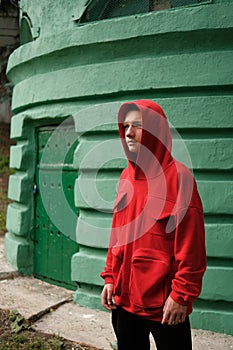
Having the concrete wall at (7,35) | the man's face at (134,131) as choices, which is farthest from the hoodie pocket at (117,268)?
the concrete wall at (7,35)

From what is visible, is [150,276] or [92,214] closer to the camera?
[150,276]

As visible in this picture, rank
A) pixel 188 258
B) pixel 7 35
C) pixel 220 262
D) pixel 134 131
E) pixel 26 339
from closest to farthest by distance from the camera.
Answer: pixel 188 258 → pixel 134 131 → pixel 26 339 → pixel 220 262 → pixel 7 35

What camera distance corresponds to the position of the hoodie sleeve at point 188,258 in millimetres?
2189

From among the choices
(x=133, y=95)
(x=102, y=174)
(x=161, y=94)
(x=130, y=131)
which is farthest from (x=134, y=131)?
(x=102, y=174)

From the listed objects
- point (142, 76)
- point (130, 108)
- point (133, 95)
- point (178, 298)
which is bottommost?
point (178, 298)

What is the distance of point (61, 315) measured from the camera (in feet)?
15.2

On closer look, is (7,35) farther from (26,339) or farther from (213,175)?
(26,339)

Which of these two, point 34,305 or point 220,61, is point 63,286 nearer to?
point 34,305

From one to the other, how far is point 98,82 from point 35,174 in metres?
1.74

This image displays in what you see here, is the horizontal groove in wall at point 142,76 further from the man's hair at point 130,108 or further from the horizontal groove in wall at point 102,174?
the man's hair at point 130,108

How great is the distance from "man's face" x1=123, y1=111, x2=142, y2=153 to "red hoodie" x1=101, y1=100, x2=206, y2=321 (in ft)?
0.11

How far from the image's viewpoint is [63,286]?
5.56 m

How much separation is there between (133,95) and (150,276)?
2726 mm

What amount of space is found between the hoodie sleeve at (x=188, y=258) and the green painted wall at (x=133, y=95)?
6.93 feet
